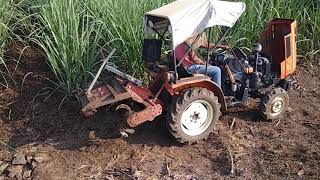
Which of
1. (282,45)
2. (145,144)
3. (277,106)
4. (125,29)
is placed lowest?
(145,144)

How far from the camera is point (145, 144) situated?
13.9 ft

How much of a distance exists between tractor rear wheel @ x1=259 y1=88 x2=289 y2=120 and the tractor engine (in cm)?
19

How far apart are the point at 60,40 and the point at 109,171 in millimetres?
1616

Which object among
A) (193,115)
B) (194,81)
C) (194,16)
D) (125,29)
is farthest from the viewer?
(125,29)

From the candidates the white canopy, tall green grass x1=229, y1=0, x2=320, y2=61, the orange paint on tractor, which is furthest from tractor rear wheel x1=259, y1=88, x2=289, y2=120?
tall green grass x1=229, y1=0, x2=320, y2=61

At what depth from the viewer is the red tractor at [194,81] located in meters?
3.88

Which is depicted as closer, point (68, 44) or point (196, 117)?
point (196, 117)

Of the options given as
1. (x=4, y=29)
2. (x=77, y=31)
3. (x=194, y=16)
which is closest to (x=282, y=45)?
(x=194, y=16)

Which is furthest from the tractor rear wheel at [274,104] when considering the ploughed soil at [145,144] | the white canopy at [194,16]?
the white canopy at [194,16]

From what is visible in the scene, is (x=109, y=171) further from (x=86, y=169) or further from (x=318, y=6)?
(x=318, y=6)

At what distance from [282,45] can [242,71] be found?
22.7 inches

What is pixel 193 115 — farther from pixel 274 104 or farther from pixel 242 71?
pixel 274 104

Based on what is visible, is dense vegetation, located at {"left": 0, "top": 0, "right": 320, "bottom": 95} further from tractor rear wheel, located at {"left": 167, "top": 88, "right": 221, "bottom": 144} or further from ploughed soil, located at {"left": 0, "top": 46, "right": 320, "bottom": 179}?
tractor rear wheel, located at {"left": 167, "top": 88, "right": 221, "bottom": 144}

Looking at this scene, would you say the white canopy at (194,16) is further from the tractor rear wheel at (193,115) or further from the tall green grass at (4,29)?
the tall green grass at (4,29)
